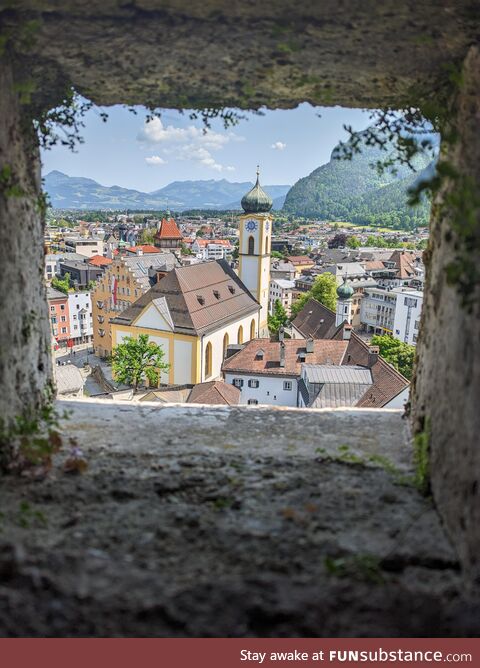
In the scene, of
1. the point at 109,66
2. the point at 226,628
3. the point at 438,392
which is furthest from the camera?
the point at 109,66

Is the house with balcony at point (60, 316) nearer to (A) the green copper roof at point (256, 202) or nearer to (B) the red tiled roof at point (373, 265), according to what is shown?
(A) the green copper roof at point (256, 202)

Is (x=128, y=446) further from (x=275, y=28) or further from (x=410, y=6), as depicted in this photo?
(x=410, y=6)

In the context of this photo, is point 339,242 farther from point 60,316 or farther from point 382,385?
point 382,385

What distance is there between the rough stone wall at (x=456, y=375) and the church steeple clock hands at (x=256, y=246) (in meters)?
34.3

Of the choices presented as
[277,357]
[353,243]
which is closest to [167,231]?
[353,243]

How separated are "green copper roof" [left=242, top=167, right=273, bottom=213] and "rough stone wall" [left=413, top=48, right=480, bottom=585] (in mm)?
35898

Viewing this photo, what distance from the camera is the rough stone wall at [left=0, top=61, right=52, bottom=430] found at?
2.96 meters

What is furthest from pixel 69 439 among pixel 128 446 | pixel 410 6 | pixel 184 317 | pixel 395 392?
pixel 184 317

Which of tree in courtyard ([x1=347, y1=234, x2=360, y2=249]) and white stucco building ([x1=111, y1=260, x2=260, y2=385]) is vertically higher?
tree in courtyard ([x1=347, y1=234, x2=360, y2=249])

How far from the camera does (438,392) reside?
299 cm

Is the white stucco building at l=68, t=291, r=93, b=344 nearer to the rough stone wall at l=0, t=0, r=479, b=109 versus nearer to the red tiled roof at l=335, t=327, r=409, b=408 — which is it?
the red tiled roof at l=335, t=327, r=409, b=408

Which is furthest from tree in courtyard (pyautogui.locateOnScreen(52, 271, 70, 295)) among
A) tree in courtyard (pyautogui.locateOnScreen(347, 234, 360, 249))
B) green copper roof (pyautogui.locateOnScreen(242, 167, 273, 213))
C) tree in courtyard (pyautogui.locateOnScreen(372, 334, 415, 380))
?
tree in courtyard (pyautogui.locateOnScreen(347, 234, 360, 249))

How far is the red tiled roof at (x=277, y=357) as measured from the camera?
2466cm

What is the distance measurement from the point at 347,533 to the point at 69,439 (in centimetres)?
194
